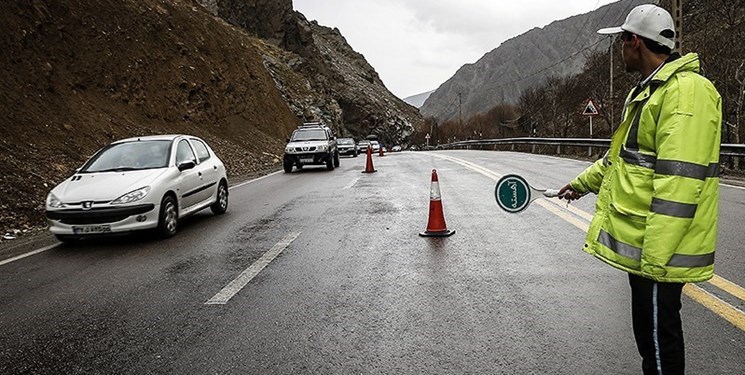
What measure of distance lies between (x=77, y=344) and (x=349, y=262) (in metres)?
2.86

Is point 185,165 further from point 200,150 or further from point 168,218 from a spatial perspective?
point 200,150

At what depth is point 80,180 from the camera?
8.28 meters

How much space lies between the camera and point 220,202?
1047 cm

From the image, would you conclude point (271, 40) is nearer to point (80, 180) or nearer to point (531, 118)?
point (531, 118)

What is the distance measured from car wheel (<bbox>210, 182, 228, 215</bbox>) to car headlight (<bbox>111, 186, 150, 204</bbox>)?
2406 mm

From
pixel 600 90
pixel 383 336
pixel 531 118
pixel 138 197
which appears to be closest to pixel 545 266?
pixel 383 336

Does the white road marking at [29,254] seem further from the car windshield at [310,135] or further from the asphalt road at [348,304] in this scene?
the car windshield at [310,135]

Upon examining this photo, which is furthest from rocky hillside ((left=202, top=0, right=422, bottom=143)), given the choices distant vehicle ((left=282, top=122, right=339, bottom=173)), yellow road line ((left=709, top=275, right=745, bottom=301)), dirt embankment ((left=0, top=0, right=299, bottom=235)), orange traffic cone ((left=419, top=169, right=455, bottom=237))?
yellow road line ((left=709, top=275, right=745, bottom=301))

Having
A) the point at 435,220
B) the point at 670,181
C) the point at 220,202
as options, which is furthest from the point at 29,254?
the point at 670,181

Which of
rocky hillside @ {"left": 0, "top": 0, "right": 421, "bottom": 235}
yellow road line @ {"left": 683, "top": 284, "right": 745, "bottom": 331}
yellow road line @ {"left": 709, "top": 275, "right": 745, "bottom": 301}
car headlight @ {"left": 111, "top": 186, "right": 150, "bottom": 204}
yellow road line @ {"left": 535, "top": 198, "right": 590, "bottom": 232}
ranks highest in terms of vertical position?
rocky hillside @ {"left": 0, "top": 0, "right": 421, "bottom": 235}

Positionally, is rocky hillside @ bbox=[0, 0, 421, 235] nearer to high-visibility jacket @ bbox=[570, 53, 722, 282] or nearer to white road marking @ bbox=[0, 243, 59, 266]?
white road marking @ bbox=[0, 243, 59, 266]

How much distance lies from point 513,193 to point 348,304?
5.47 ft

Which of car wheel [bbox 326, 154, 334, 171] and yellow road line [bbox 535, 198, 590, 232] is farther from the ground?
car wheel [bbox 326, 154, 334, 171]

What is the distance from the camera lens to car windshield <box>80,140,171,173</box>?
8.81 m
